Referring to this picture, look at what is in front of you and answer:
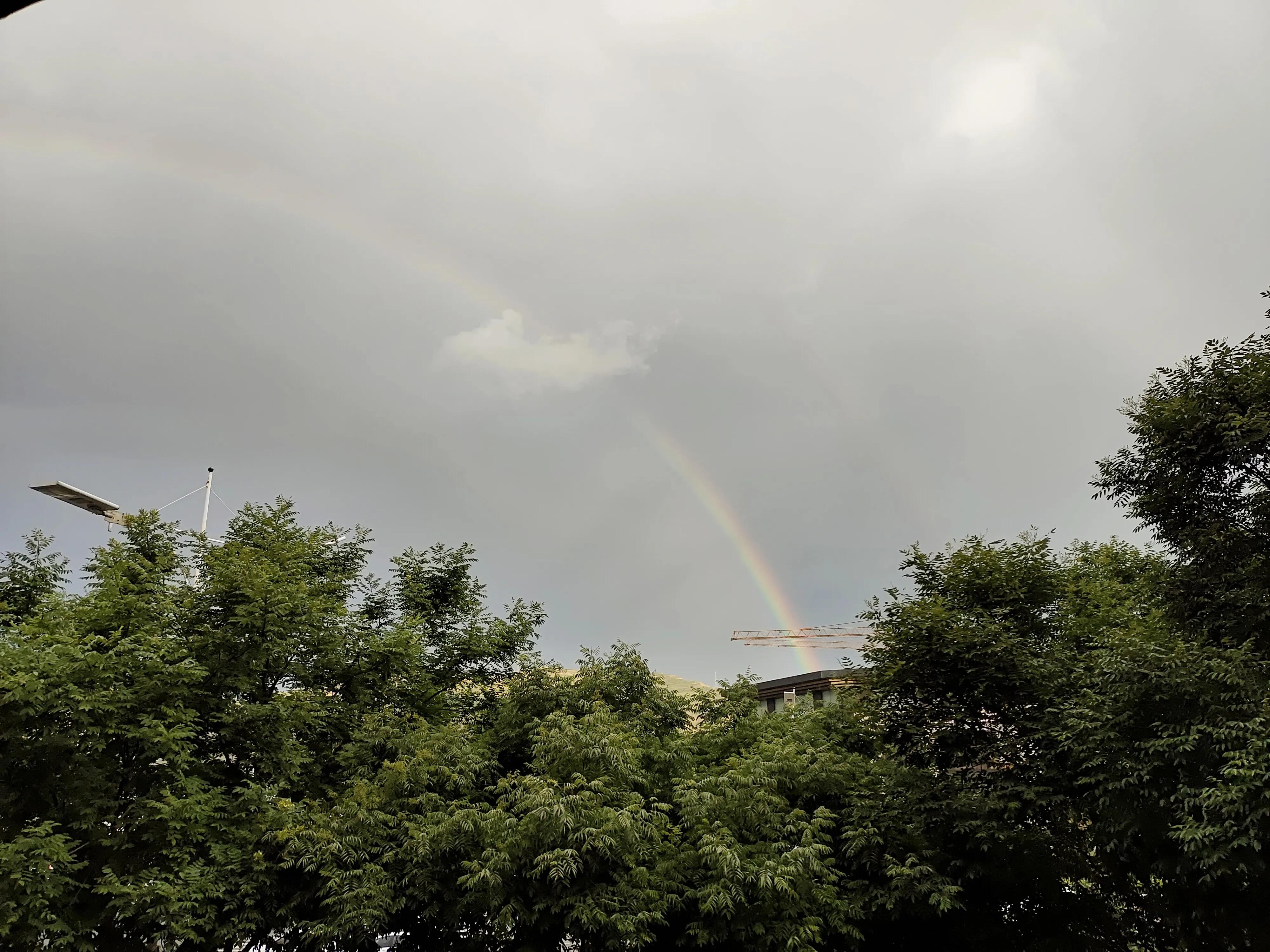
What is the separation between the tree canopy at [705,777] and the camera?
14633 mm

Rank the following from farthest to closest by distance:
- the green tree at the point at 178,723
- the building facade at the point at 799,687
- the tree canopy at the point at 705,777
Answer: the building facade at the point at 799,687
the green tree at the point at 178,723
the tree canopy at the point at 705,777

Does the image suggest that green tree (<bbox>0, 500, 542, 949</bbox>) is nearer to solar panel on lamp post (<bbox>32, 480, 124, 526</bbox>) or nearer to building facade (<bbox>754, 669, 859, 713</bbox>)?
solar panel on lamp post (<bbox>32, 480, 124, 526</bbox>)

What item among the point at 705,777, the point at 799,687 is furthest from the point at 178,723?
the point at 799,687

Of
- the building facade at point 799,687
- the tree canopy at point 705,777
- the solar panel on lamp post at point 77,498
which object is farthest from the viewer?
the building facade at point 799,687

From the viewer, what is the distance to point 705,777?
18.1 metres

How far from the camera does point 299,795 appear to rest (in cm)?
2030

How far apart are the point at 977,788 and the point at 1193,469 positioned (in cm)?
729

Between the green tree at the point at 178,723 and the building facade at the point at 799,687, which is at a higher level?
the building facade at the point at 799,687

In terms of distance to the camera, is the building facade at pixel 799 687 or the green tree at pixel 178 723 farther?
the building facade at pixel 799 687

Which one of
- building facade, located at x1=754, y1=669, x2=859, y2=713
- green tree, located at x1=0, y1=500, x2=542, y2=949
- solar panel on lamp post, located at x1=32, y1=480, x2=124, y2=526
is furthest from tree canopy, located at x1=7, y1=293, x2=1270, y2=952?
building facade, located at x1=754, y1=669, x2=859, y2=713

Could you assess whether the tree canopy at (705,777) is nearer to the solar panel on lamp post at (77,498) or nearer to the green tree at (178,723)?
the green tree at (178,723)

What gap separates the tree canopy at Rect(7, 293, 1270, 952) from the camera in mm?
14633

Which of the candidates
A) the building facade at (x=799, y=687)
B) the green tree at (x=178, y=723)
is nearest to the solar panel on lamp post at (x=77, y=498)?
the green tree at (x=178, y=723)

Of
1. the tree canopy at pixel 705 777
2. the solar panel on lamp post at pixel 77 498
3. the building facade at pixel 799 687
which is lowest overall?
the tree canopy at pixel 705 777
